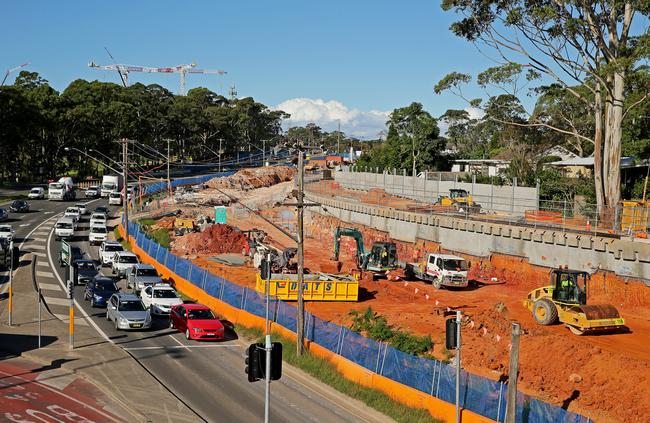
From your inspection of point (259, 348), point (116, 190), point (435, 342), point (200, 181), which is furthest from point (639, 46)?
point (200, 181)

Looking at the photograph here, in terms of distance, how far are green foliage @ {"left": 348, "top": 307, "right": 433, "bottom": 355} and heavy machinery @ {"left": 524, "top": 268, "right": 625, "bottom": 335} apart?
6.44m

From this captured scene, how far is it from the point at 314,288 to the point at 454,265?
9990 mm

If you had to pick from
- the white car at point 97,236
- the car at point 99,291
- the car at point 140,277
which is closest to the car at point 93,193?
the white car at point 97,236

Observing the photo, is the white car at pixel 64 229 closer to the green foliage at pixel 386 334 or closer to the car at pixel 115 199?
the car at pixel 115 199

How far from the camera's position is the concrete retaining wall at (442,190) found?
55.8 meters

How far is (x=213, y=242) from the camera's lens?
54281 millimetres

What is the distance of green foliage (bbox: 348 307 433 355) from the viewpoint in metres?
26.6

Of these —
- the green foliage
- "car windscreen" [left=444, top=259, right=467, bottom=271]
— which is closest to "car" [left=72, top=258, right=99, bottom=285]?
the green foliage

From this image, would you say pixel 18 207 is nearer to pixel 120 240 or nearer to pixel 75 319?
pixel 120 240

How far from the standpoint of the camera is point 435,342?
2797cm

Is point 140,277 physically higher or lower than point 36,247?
higher

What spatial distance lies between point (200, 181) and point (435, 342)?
8764cm

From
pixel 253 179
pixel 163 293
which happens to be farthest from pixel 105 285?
pixel 253 179

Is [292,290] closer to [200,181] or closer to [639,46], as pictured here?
[639,46]
